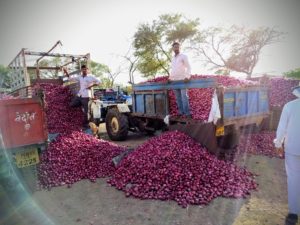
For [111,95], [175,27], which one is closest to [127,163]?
[111,95]

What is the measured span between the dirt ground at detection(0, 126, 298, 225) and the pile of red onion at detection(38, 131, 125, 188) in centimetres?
35

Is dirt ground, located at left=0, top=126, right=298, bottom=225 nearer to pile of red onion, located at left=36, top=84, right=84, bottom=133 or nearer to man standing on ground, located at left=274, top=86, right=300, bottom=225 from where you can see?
man standing on ground, located at left=274, top=86, right=300, bottom=225

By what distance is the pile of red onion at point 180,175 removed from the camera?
14.7 ft

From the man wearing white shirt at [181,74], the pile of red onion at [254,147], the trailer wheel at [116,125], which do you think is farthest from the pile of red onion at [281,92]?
the trailer wheel at [116,125]

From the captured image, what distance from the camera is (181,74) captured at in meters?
6.85

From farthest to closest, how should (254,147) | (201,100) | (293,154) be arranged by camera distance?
(254,147) < (201,100) < (293,154)

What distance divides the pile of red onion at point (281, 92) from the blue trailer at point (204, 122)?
2.12 metres

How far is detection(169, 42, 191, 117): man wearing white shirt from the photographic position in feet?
21.3

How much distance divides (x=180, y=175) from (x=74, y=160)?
2546 millimetres

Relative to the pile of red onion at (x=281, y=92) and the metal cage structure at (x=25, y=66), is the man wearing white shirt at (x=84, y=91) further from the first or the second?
the pile of red onion at (x=281, y=92)

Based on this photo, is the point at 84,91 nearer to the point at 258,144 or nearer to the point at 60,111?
the point at 60,111

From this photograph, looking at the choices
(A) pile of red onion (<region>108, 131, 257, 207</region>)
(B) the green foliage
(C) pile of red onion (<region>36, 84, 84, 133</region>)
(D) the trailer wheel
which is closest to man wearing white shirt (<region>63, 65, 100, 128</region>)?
(C) pile of red onion (<region>36, 84, 84, 133</region>)

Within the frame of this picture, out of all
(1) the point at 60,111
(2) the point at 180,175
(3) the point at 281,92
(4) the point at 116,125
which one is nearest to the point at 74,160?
(1) the point at 60,111

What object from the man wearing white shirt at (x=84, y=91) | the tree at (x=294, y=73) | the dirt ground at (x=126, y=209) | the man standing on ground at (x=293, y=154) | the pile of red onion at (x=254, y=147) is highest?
the tree at (x=294, y=73)
